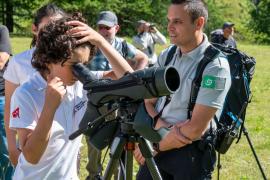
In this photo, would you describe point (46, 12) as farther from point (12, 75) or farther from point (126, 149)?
point (126, 149)

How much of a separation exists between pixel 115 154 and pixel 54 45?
56 cm

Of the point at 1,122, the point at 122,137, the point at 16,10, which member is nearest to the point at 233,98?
the point at 122,137

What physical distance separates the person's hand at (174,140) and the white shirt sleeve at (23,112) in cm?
87

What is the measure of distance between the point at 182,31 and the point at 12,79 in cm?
128

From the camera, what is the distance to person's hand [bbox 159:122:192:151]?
3.00 m

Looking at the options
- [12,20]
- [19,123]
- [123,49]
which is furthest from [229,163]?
[12,20]

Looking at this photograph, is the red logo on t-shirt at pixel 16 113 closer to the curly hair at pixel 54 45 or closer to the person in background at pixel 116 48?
the curly hair at pixel 54 45

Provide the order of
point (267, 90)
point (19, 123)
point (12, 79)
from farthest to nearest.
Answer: point (267, 90) → point (12, 79) → point (19, 123)

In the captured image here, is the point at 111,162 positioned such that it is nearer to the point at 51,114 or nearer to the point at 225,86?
the point at 51,114

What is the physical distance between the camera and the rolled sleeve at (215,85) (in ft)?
9.59

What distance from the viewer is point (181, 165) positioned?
3.12 metres

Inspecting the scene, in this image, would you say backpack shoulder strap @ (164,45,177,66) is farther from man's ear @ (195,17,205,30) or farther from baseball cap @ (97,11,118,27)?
baseball cap @ (97,11,118,27)

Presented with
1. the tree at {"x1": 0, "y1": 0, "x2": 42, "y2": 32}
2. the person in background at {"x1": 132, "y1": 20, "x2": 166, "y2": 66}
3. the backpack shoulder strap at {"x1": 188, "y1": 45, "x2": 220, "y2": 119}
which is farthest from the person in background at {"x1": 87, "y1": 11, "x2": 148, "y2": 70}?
the tree at {"x1": 0, "y1": 0, "x2": 42, "y2": 32}

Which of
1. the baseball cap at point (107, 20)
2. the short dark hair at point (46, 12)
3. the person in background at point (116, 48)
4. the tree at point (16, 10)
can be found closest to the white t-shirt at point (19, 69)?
the short dark hair at point (46, 12)
